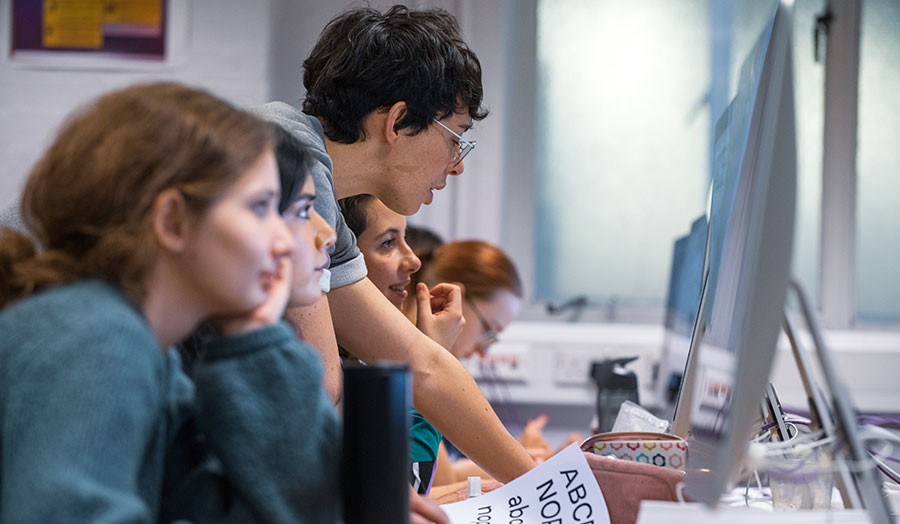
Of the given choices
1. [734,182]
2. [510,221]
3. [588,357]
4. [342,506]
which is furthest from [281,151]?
[510,221]

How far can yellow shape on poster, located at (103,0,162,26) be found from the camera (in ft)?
8.69

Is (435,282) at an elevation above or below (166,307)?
below

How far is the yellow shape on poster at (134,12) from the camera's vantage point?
2648 mm

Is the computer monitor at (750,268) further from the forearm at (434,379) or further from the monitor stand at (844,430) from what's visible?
the forearm at (434,379)

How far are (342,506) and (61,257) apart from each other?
0.27 metres

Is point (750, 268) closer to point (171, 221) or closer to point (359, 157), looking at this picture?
point (171, 221)

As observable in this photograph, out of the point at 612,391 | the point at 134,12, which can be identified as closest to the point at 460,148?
the point at 612,391

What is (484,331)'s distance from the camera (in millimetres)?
2322

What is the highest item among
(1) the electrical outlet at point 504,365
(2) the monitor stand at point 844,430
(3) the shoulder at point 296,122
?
(3) the shoulder at point 296,122

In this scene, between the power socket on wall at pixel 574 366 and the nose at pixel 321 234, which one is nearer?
the nose at pixel 321 234

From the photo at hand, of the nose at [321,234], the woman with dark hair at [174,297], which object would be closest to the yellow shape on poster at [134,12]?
the nose at [321,234]

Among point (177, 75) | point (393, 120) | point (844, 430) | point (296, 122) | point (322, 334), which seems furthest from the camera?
point (177, 75)

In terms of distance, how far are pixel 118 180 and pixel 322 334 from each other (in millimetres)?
466

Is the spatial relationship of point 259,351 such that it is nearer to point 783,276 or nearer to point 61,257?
point 61,257
